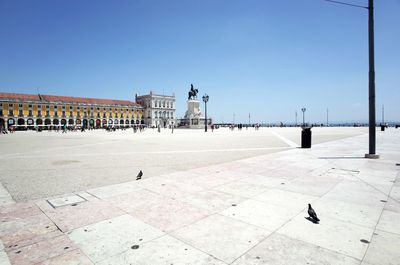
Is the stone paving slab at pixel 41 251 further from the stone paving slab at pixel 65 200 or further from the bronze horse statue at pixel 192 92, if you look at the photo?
the bronze horse statue at pixel 192 92

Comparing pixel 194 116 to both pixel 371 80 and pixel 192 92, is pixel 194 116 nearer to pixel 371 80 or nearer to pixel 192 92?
pixel 192 92

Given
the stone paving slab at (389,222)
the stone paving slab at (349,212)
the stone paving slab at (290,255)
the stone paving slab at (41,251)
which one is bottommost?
the stone paving slab at (389,222)

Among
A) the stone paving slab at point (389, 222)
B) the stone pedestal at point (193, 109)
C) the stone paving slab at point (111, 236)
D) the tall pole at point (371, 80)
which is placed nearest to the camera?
the stone paving slab at point (111, 236)

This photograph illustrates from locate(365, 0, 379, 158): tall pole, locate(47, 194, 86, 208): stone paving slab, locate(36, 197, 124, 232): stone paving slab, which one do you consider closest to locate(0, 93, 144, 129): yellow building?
locate(47, 194, 86, 208): stone paving slab

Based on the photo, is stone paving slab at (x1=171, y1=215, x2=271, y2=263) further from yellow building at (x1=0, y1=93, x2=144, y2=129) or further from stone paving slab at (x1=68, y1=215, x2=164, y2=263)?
yellow building at (x1=0, y1=93, x2=144, y2=129)

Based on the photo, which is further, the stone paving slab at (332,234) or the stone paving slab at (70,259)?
the stone paving slab at (332,234)

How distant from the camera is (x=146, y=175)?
656 centimetres

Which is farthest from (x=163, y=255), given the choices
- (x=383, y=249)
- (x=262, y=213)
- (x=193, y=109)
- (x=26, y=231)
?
(x=193, y=109)

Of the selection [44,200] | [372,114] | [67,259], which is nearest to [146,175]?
[44,200]

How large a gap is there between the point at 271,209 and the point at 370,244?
1.39m

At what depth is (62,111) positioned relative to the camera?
89.6m

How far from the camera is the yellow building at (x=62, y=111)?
79.0 meters

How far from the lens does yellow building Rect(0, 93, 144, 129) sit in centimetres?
7900

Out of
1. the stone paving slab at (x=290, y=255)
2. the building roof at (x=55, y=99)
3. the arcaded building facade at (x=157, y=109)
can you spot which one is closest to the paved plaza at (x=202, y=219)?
the stone paving slab at (x=290, y=255)
